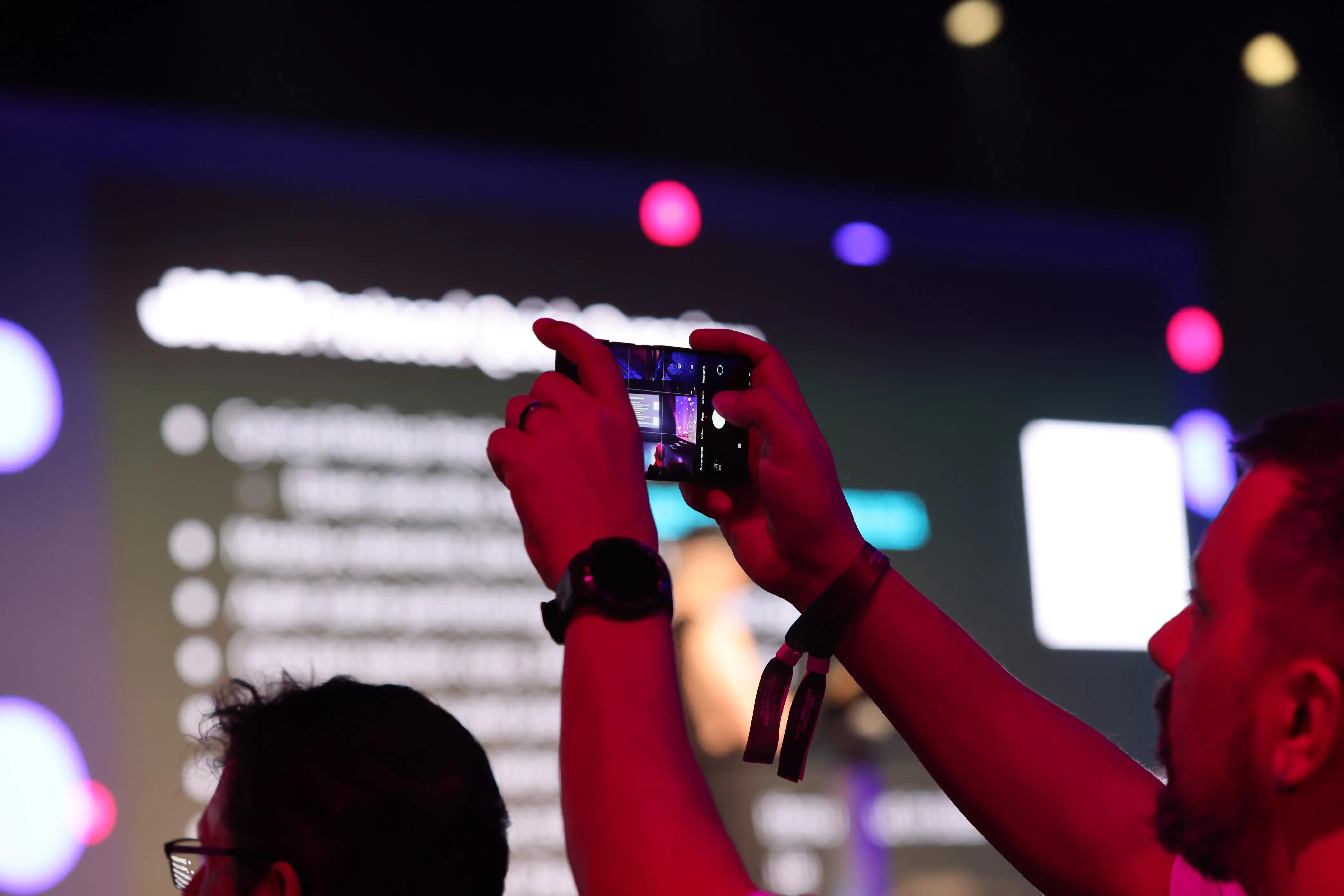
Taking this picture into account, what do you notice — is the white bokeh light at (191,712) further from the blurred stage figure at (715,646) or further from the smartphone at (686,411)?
the smartphone at (686,411)

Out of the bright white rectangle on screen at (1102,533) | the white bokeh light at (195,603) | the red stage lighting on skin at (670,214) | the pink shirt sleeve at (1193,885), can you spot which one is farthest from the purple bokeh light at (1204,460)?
the pink shirt sleeve at (1193,885)

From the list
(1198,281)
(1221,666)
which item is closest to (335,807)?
(1221,666)

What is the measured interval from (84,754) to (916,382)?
2081mm

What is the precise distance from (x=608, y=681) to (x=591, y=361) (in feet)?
0.68

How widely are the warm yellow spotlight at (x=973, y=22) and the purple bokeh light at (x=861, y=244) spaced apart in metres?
0.65

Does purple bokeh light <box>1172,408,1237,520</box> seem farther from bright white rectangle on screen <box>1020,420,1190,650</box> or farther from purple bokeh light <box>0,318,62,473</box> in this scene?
purple bokeh light <box>0,318,62,473</box>

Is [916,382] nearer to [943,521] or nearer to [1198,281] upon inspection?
[943,521]

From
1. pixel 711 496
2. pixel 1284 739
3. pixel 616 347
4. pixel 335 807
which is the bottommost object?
pixel 335 807

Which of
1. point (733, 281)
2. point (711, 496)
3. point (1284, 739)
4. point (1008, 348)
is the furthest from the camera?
point (1008, 348)

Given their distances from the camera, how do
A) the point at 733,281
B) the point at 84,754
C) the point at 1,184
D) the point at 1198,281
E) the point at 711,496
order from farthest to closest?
the point at 1198,281 → the point at 733,281 → the point at 1,184 → the point at 84,754 → the point at 711,496

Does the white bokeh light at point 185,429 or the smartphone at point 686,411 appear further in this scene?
the white bokeh light at point 185,429

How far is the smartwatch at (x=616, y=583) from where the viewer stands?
605 mm

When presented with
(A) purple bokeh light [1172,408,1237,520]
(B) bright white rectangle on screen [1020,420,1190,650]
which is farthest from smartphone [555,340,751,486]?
(A) purple bokeh light [1172,408,1237,520]

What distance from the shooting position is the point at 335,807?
3.10 feet
